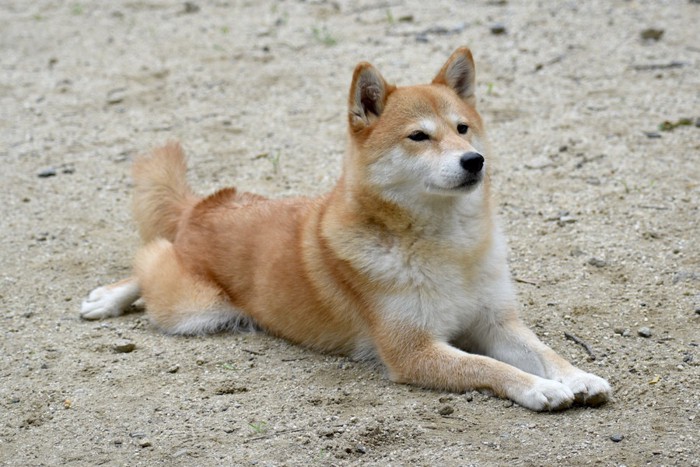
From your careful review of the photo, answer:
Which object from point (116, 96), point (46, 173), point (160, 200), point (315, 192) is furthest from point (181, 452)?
point (116, 96)

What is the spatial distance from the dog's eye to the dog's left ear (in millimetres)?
453

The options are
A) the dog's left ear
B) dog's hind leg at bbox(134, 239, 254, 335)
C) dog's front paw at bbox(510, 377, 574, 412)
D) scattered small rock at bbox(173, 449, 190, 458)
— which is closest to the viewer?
scattered small rock at bbox(173, 449, 190, 458)

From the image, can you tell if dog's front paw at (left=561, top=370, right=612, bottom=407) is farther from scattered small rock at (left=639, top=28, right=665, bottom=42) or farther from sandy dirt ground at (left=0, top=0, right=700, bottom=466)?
scattered small rock at (left=639, top=28, right=665, bottom=42)

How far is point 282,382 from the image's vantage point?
4305 millimetres

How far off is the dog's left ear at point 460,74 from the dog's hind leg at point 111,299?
203 cm

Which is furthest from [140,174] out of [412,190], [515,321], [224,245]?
[515,321]

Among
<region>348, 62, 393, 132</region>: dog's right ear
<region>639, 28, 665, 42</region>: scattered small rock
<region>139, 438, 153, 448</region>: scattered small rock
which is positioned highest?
<region>348, 62, 393, 132</region>: dog's right ear

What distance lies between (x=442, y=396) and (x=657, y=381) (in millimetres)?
906

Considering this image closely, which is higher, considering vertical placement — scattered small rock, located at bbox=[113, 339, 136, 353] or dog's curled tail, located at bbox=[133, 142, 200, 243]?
dog's curled tail, located at bbox=[133, 142, 200, 243]

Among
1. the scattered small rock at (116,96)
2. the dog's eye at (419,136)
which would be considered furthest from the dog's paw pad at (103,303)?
the scattered small rock at (116,96)

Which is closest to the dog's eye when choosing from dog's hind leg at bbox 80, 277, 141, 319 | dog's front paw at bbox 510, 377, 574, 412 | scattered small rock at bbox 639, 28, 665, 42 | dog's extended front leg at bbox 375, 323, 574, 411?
dog's extended front leg at bbox 375, 323, 574, 411

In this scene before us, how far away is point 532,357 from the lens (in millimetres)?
4242

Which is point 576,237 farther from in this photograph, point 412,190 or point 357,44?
point 357,44

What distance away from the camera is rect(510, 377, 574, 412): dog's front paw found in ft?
12.5
